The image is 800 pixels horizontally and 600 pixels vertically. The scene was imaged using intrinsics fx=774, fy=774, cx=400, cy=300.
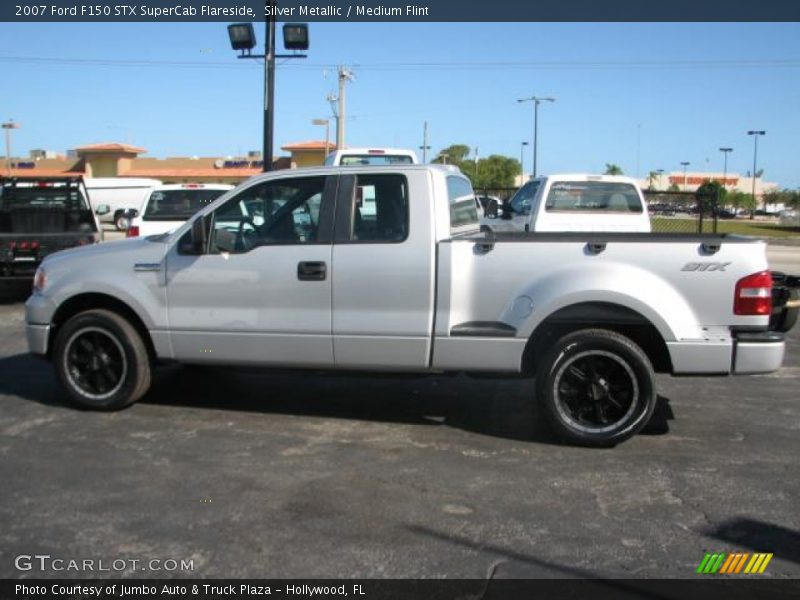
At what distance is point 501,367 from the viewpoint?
5.46 meters

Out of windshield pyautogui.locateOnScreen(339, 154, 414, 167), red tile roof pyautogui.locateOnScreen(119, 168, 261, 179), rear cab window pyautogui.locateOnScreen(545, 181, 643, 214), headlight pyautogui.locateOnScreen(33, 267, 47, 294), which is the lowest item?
headlight pyautogui.locateOnScreen(33, 267, 47, 294)

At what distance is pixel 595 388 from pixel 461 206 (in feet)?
6.01

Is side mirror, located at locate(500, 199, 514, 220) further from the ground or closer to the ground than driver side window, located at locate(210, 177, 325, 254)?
further from the ground

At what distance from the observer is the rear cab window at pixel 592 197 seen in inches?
457

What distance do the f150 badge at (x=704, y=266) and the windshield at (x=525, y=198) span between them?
697 cm

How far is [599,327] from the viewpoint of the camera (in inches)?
212

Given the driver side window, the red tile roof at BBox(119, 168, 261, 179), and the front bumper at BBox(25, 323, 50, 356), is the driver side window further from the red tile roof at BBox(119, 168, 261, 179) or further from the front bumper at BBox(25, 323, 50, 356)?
the red tile roof at BBox(119, 168, 261, 179)

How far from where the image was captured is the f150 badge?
16.7 ft

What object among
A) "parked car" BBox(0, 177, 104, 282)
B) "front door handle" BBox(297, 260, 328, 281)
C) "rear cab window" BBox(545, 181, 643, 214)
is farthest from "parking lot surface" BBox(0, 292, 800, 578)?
"parked car" BBox(0, 177, 104, 282)

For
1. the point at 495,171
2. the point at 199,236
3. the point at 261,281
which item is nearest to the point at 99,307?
the point at 199,236

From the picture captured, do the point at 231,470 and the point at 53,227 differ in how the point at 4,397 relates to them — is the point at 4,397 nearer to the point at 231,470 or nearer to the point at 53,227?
the point at 231,470

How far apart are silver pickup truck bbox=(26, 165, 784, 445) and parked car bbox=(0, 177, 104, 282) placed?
5.90m

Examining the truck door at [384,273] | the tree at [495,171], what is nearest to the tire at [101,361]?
the truck door at [384,273]

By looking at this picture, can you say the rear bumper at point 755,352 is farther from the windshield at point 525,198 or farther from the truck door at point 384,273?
the windshield at point 525,198
